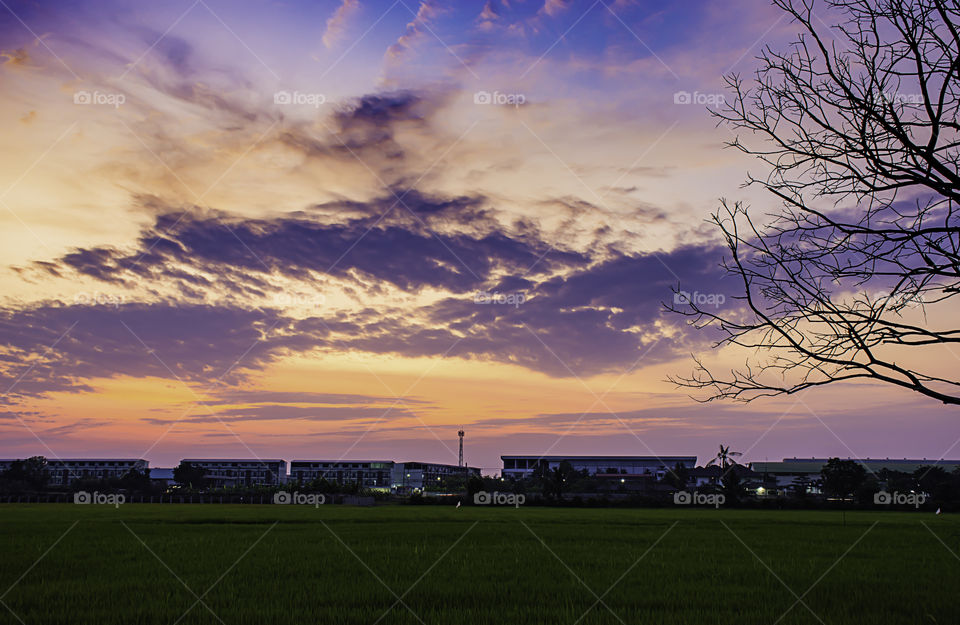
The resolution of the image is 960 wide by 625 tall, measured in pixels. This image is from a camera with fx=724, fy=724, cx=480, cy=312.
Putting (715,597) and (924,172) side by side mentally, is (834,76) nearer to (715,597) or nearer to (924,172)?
(924,172)

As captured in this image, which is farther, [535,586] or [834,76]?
[535,586]

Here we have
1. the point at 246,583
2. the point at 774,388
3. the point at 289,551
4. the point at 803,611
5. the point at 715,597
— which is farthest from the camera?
the point at 289,551

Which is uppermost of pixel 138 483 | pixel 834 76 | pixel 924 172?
pixel 834 76

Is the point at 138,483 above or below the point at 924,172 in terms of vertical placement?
below

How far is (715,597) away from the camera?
1322cm

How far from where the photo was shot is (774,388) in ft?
22.7

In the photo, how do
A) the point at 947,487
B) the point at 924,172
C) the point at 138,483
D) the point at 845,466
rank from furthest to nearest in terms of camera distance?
the point at 138,483
the point at 845,466
the point at 947,487
the point at 924,172

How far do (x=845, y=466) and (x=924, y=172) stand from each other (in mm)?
142610

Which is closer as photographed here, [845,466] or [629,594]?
[629,594]

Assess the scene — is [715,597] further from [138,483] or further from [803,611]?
[138,483]

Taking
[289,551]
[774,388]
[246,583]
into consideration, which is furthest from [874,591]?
[289,551]

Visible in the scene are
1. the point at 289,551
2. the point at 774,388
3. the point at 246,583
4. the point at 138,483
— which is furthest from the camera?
the point at 138,483

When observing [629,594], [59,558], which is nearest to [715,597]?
[629,594]

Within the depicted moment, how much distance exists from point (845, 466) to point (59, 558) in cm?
13826
